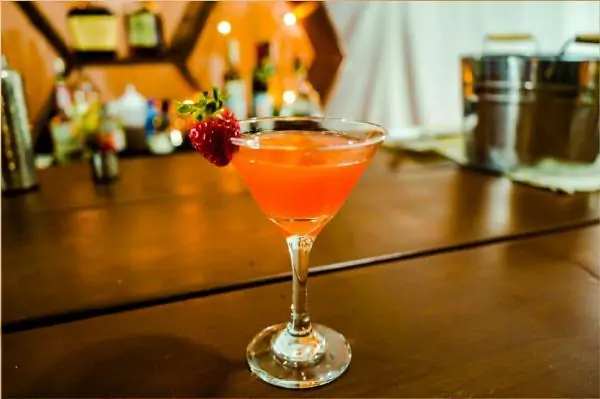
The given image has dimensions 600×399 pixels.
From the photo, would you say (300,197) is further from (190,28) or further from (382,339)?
(190,28)

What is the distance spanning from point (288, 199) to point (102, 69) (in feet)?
6.24

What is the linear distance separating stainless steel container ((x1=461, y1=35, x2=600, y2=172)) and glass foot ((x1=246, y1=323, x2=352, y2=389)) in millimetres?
801

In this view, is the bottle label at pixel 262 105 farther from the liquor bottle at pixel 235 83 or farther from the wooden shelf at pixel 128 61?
the wooden shelf at pixel 128 61

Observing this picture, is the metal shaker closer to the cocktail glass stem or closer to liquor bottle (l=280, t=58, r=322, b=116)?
the cocktail glass stem

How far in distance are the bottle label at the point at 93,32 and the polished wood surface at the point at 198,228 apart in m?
0.96

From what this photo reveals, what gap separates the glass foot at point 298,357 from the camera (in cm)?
56

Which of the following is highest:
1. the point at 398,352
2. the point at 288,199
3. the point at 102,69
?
the point at 102,69

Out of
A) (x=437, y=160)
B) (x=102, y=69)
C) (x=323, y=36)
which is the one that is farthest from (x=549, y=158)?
(x=102, y=69)

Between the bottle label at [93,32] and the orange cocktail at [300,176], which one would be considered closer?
the orange cocktail at [300,176]

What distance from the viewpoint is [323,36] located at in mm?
2410

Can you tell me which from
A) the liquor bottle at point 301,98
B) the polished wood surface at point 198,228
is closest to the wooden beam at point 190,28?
the liquor bottle at point 301,98

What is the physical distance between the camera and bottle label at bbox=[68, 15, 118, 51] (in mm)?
2133

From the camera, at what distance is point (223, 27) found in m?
2.42

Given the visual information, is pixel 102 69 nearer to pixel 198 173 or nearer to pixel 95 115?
pixel 95 115
